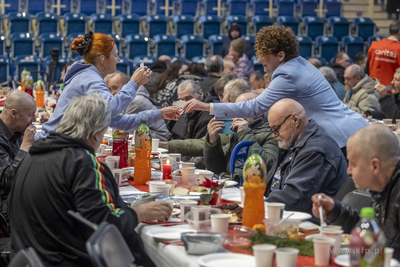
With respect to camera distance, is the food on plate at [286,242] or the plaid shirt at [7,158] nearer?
the food on plate at [286,242]

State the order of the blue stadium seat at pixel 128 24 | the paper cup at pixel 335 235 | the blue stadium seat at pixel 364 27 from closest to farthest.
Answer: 1. the paper cup at pixel 335 235
2. the blue stadium seat at pixel 128 24
3. the blue stadium seat at pixel 364 27

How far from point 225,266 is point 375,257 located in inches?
19.1

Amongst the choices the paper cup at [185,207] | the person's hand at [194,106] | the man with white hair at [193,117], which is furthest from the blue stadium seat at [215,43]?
the paper cup at [185,207]

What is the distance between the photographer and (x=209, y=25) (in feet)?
42.1

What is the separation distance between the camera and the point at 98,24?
40.7 ft

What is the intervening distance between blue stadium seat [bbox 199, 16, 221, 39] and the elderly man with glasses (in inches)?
393

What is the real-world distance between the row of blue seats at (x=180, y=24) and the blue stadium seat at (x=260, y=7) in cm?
66

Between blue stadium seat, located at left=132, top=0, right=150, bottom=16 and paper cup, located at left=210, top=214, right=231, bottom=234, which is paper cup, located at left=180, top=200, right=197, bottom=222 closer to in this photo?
paper cup, located at left=210, top=214, right=231, bottom=234

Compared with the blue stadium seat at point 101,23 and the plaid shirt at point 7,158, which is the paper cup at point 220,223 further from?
the blue stadium seat at point 101,23

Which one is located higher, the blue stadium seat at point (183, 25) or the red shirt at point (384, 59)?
the blue stadium seat at point (183, 25)

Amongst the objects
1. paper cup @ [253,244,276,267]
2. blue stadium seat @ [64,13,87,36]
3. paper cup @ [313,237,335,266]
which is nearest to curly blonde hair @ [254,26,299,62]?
paper cup @ [313,237,335,266]

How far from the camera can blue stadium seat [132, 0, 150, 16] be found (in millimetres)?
13609

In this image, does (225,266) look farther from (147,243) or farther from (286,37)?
(286,37)

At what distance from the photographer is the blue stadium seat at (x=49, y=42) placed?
11805mm
